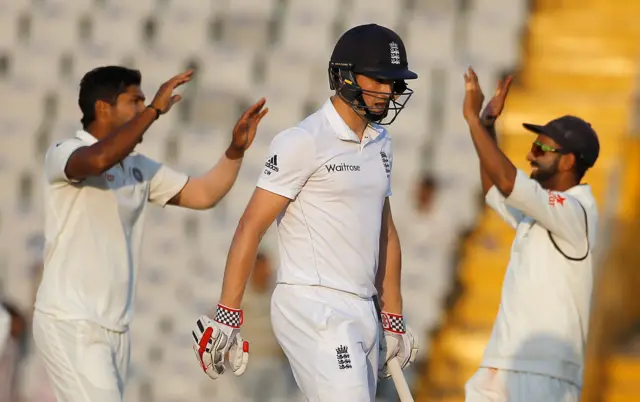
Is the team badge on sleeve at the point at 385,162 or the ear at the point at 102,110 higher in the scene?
the ear at the point at 102,110

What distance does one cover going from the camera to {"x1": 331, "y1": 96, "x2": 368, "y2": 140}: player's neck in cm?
494

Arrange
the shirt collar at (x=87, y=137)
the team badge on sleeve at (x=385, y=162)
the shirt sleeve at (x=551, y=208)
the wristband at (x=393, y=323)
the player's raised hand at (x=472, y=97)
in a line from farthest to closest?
1. the shirt collar at (x=87, y=137)
2. the shirt sleeve at (x=551, y=208)
3. the player's raised hand at (x=472, y=97)
4. the wristband at (x=393, y=323)
5. the team badge on sleeve at (x=385, y=162)

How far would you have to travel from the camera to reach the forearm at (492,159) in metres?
5.68

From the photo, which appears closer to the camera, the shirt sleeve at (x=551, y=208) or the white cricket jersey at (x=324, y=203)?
the white cricket jersey at (x=324, y=203)

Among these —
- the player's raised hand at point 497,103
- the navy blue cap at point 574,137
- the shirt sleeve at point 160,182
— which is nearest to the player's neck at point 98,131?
the shirt sleeve at point 160,182

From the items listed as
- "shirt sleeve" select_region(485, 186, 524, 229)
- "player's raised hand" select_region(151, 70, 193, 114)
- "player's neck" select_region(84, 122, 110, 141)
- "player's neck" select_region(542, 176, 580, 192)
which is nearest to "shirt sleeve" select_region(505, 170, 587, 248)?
"player's neck" select_region(542, 176, 580, 192)

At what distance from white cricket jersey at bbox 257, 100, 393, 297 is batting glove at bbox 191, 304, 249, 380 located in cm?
27

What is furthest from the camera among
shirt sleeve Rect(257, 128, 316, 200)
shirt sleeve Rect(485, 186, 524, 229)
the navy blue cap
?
shirt sleeve Rect(485, 186, 524, 229)

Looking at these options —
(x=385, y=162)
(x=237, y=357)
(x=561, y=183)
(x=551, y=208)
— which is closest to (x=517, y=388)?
(x=551, y=208)

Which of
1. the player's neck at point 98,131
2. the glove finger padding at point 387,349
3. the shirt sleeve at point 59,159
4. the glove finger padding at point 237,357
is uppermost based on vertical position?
the player's neck at point 98,131

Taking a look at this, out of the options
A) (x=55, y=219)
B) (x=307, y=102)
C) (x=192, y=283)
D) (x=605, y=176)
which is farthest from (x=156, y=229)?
(x=55, y=219)

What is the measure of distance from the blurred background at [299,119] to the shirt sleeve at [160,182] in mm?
2712

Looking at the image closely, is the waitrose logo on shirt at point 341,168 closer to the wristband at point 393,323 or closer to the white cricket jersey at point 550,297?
the wristband at point 393,323

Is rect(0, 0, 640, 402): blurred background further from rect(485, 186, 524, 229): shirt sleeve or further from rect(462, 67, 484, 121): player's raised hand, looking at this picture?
rect(462, 67, 484, 121): player's raised hand
